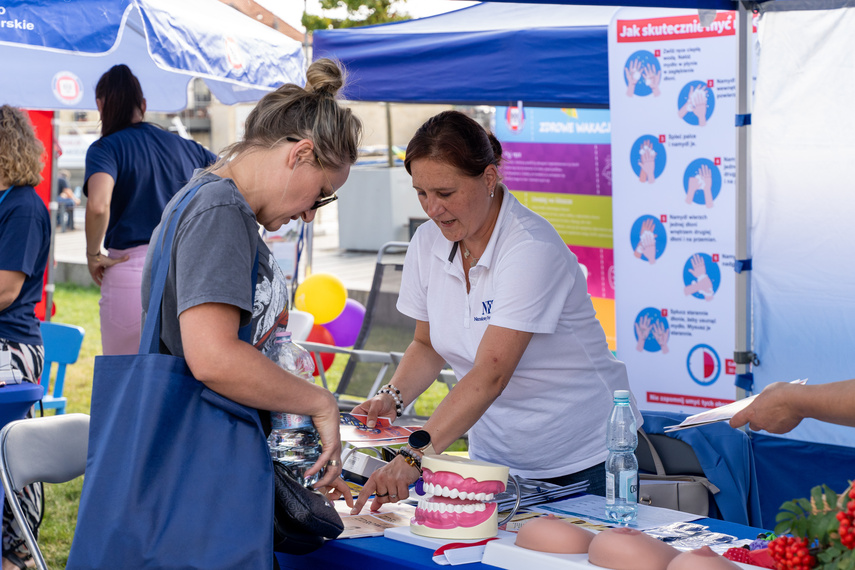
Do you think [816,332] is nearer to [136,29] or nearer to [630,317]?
[630,317]

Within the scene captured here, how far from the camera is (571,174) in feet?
20.7

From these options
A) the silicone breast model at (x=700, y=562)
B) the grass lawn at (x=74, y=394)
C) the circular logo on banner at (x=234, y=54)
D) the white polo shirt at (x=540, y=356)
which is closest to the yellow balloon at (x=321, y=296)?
the grass lawn at (x=74, y=394)

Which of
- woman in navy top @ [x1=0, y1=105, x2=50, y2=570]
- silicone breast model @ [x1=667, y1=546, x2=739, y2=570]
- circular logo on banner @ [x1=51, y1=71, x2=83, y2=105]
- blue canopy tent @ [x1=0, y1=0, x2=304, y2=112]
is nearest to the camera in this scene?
silicone breast model @ [x1=667, y1=546, x2=739, y2=570]

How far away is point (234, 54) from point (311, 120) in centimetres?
330

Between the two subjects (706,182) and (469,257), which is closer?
(469,257)

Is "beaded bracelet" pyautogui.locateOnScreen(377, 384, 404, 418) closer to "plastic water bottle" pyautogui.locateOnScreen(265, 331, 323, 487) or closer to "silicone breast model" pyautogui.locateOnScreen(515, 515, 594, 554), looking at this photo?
"plastic water bottle" pyautogui.locateOnScreen(265, 331, 323, 487)

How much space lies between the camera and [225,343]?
1.38 m

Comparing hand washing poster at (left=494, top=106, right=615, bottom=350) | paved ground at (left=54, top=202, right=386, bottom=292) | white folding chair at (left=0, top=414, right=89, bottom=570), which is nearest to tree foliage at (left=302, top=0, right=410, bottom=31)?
A: paved ground at (left=54, top=202, right=386, bottom=292)

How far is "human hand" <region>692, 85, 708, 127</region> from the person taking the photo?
3996mm

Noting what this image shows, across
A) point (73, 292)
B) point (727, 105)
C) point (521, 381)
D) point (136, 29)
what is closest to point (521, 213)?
point (521, 381)

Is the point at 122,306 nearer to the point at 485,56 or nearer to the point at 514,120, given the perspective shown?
the point at 485,56

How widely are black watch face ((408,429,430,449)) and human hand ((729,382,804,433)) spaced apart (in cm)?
59

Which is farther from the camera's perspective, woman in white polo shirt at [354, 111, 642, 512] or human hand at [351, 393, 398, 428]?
human hand at [351, 393, 398, 428]

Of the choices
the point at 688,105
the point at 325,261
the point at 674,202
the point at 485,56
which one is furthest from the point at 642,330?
the point at 325,261
